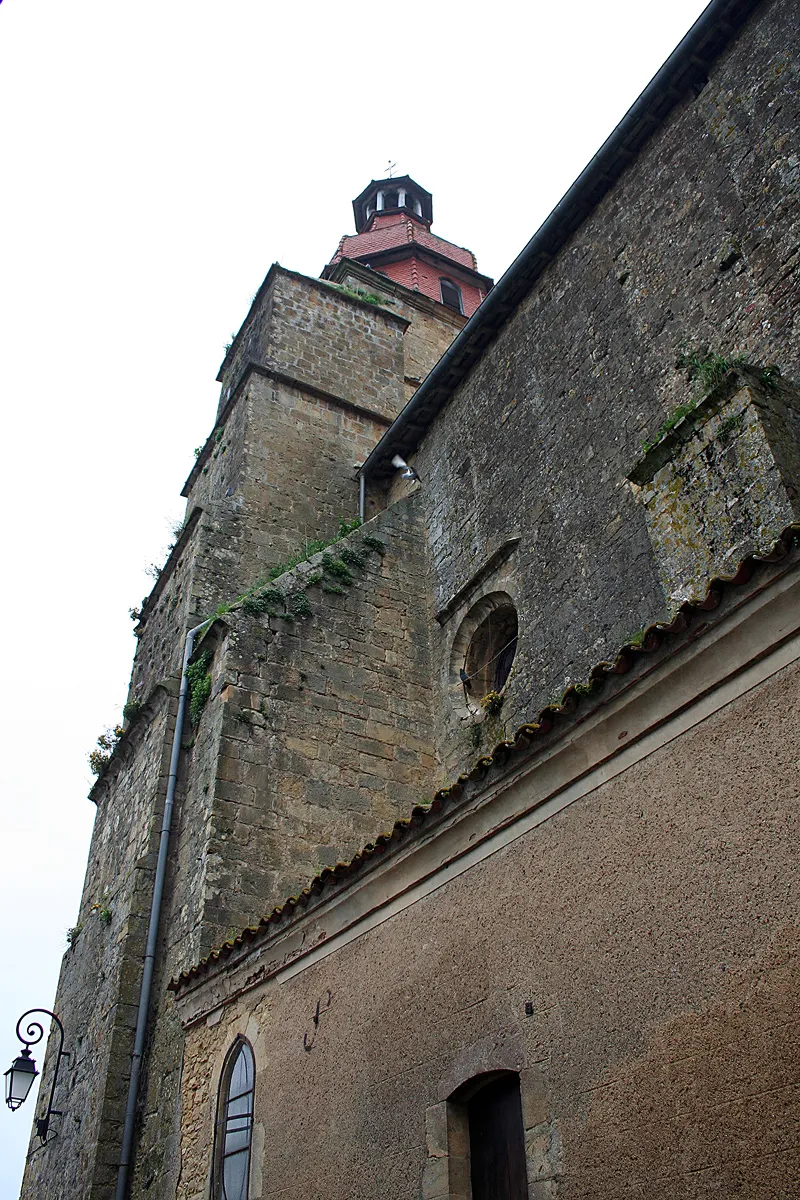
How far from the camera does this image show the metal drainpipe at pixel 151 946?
715cm

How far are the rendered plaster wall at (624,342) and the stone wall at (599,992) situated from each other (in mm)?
2831

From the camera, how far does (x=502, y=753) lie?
14.6 ft

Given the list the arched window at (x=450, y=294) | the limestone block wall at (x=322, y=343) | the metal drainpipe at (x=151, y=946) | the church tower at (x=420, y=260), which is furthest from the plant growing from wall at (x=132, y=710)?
the arched window at (x=450, y=294)

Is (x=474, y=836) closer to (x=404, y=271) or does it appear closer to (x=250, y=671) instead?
(x=250, y=671)

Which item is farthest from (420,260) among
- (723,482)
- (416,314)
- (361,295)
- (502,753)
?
(502,753)

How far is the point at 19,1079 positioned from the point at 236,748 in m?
2.81

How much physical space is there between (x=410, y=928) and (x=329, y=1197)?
1.30m

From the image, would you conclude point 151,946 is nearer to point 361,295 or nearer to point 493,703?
point 493,703

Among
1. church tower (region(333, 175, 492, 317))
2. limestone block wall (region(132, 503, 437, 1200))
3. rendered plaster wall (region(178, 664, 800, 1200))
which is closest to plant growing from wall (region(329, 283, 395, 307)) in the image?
church tower (region(333, 175, 492, 317))

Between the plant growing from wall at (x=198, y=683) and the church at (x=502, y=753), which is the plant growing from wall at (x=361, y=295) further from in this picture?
Answer: the plant growing from wall at (x=198, y=683)

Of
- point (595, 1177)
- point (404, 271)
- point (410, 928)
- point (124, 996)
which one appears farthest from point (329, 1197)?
point (404, 271)

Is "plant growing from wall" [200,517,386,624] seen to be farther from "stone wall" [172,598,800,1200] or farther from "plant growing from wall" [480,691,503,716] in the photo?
"stone wall" [172,598,800,1200]

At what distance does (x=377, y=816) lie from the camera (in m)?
8.58

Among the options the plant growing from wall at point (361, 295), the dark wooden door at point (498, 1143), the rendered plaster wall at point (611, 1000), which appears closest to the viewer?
the rendered plaster wall at point (611, 1000)
